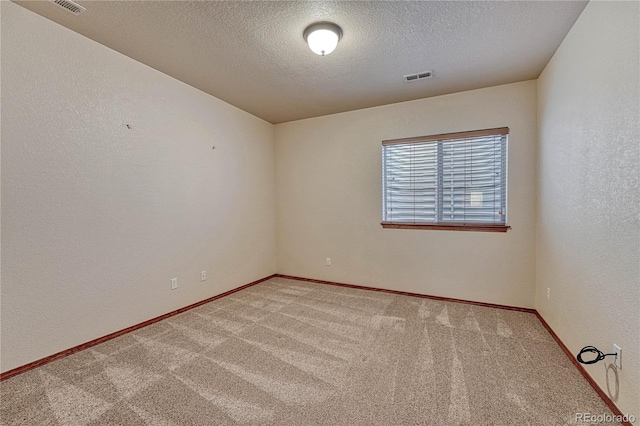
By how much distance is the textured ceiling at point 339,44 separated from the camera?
6.24ft

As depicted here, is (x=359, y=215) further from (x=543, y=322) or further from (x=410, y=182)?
(x=543, y=322)

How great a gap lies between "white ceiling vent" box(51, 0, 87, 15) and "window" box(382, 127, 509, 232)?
3210 millimetres

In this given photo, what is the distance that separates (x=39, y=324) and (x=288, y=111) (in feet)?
11.3

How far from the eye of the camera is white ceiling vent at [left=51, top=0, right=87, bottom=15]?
1.86m

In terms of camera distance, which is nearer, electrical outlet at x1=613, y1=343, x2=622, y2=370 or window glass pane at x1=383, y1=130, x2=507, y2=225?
electrical outlet at x1=613, y1=343, x2=622, y2=370

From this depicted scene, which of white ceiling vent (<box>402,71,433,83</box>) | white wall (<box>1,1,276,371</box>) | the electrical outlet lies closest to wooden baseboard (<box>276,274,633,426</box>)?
the electrical outlet

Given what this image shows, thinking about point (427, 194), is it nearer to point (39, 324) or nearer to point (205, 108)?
point (205, 108)

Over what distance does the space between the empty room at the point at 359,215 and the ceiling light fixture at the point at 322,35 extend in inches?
0.5

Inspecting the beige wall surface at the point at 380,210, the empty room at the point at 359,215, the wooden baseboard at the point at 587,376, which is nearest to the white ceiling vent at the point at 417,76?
the empty room at the point at 359,215

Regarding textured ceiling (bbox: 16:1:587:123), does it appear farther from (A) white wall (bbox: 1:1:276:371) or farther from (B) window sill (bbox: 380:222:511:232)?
(B) window sill (bbox: 380:222:511:232)

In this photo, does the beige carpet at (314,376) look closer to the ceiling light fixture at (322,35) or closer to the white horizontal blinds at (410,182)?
the white horizontal blinds at (410,182)

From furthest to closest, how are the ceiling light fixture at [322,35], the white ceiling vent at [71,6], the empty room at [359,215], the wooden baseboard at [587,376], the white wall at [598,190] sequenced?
the ceiling light fixture at [322,35] < the white ceiling vent at [71,6] < the empty room at [359,215] < the wooden baseboard at [587,376] < the white wall at [598,190]

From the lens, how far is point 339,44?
2.29 metres

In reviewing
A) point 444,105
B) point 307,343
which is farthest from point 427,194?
point 307,343
